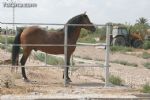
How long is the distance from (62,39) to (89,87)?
197 cm

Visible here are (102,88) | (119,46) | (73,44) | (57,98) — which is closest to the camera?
(57,98)

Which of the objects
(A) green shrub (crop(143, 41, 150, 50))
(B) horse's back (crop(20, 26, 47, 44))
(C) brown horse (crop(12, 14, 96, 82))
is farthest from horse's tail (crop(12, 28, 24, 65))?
(A) green shrub (crop(143, 41, 150, 50))

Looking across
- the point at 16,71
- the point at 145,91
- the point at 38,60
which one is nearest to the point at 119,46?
the point at 38,60

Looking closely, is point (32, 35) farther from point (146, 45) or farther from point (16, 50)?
point (146, 45)

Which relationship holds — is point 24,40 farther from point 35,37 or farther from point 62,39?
point 62,39

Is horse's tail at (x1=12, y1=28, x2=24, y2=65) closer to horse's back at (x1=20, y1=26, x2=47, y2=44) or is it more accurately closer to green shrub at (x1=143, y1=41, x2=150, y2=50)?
horse's back at (x1=20, y1=26, x2=47, y2=44)

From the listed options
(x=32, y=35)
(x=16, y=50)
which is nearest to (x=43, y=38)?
(x=32, y=35)

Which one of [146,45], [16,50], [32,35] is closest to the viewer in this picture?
[32,35]

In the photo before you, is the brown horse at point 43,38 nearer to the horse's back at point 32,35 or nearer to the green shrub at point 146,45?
the horse's back at point 32,35

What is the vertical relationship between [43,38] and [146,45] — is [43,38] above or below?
above

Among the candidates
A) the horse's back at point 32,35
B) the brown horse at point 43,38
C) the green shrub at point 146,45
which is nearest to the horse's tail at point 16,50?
the brown horse at point 43,38

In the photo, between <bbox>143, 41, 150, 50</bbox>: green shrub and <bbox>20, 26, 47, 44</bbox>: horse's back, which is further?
<bbox>143, 41, 150, 50</bbox>: green shrub

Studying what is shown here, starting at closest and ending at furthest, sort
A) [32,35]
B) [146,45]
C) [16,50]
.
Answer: [32,35]
[16,50]
[146,45]

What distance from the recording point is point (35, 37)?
13.0m
